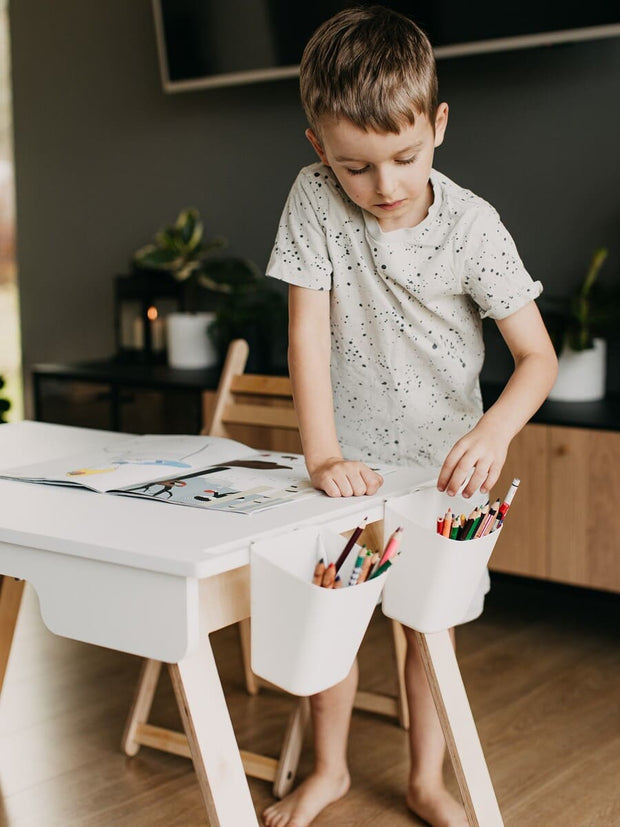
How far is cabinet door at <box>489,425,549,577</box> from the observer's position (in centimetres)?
231

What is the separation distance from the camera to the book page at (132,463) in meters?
1.31

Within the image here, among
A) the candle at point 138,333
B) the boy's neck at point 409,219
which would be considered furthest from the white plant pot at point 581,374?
the candle at point 138,333

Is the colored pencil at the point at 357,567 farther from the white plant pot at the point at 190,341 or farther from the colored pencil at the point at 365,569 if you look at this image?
the white plant pot at the point at 190,341

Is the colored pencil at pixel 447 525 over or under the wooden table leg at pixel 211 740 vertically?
over

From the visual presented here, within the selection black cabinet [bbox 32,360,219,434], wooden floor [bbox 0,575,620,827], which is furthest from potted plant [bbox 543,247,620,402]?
black cabinet [bbox 32,360,219,434]

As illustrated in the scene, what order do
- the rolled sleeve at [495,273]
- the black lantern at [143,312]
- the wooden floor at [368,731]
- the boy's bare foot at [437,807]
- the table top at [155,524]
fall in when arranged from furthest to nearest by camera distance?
the black lantern at [143,312] → the wooden floor at [368,731] → the boy's bare foot at [437,807] → the rolled sleeve at [495,273] → the table top at [155,524]

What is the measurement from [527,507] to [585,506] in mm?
143

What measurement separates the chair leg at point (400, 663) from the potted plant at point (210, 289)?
1.29 meters

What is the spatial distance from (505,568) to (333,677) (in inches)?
54.5

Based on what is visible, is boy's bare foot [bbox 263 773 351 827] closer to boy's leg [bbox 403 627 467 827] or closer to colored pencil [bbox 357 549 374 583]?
boy's leg [bbox 403 627 467 827]

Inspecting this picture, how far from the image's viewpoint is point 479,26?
2.58m


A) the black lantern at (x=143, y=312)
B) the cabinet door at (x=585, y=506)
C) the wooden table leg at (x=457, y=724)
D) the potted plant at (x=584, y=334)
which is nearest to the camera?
the wooden table leg at (x=457, y=724)

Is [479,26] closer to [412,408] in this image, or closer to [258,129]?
[258,129]

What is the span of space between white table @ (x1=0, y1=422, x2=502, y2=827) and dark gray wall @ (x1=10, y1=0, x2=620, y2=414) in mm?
1682
